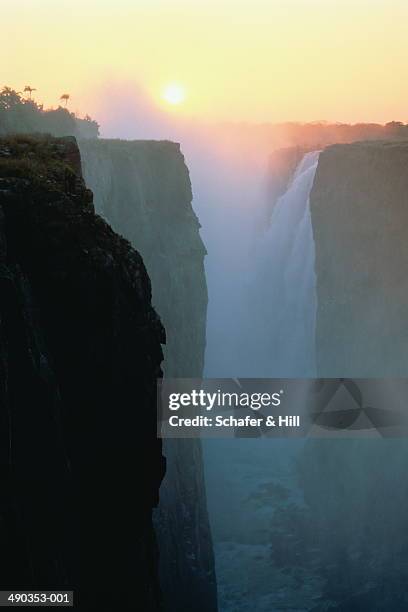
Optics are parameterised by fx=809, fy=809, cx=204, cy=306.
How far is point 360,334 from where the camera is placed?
45.0 metres

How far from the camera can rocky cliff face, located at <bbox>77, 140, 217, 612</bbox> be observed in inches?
1230

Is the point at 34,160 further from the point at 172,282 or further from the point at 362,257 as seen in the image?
the point at 362,257

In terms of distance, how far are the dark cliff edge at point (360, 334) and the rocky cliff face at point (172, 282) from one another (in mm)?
7528

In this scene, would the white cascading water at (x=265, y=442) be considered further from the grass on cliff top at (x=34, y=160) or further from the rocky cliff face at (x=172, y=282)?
the grass on cliff top at (x=34, y=160)

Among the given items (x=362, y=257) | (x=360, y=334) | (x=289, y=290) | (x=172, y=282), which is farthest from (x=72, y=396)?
(x=289, y=290)

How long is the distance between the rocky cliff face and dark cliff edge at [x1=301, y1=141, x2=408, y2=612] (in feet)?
24.7

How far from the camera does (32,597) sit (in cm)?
966

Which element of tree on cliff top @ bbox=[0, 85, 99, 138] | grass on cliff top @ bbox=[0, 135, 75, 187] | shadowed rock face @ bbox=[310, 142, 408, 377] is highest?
tree on cliff top @ bbox=[0, 85, 99, 138]

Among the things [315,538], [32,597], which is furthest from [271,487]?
[32,597]

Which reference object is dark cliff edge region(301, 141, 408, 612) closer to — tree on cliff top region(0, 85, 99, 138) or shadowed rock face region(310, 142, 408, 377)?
shadowed rock face region(310, 142, 408, 377)

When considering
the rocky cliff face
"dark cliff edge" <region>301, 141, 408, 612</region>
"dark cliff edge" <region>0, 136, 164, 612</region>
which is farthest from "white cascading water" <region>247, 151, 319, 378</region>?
"dark cliff edge" <region>0, 136, 164, 612</region>

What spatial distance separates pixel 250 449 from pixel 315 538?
1367 centimetres

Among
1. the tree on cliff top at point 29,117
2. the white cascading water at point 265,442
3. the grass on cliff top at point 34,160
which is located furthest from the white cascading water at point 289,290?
the grass on cliff top at point 34,160

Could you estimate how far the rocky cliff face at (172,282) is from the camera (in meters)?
31.2
